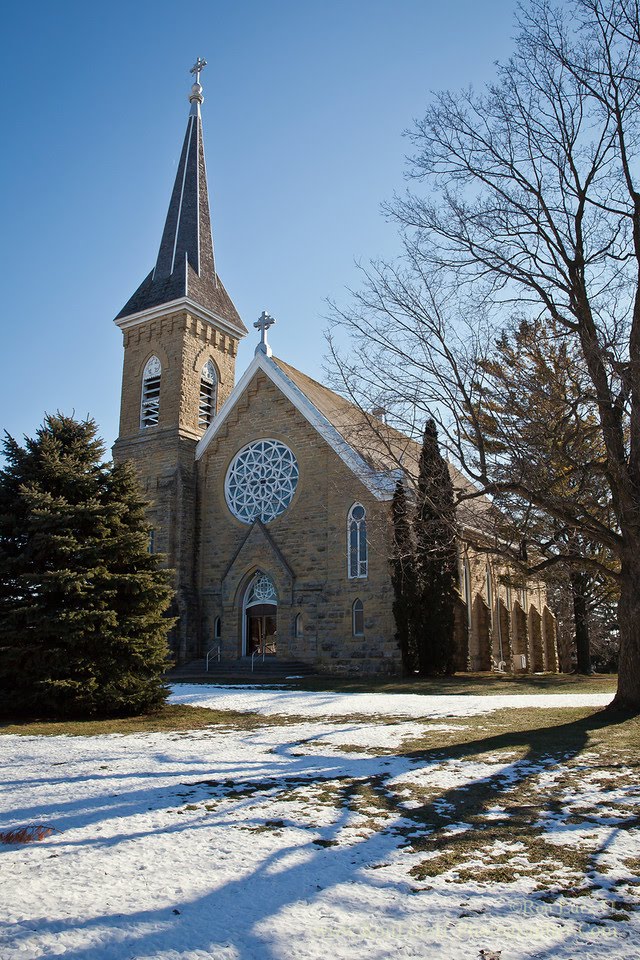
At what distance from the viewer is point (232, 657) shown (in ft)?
85.6

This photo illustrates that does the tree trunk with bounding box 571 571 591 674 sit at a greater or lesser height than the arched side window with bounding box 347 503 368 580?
lesser

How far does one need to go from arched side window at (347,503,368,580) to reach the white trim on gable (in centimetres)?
113

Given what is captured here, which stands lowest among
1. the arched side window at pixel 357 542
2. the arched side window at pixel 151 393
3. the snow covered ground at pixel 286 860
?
the snow covered ground at pixel 286 860

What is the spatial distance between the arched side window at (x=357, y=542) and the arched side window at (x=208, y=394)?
975 centimetres

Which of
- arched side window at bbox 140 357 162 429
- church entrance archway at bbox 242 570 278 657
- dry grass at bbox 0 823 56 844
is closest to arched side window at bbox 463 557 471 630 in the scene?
church entrance archway at bbox 242 570 278 657

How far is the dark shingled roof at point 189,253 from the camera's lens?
31984 millimetres

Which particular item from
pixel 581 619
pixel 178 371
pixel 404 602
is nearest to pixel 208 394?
pixel 178 371

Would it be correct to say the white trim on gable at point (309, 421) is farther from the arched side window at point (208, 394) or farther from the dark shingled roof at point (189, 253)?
the dark shingled roof at point (189, 253)

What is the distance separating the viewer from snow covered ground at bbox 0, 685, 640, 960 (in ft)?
10.6

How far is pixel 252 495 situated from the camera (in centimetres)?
2766

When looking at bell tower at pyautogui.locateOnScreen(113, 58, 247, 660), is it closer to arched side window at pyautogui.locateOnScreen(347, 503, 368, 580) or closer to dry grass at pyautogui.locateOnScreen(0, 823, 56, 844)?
arched side window at pyautogui.locateOnScreen(347, 503, 368, 580)

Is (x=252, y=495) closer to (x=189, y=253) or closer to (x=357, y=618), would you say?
(x=357, y=618)

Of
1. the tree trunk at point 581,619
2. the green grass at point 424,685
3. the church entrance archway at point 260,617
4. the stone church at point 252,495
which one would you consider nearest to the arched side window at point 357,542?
the stone church at point 252,495

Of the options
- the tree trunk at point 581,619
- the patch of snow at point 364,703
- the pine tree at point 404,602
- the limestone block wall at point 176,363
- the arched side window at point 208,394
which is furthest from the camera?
the arched side window at point 208,394
